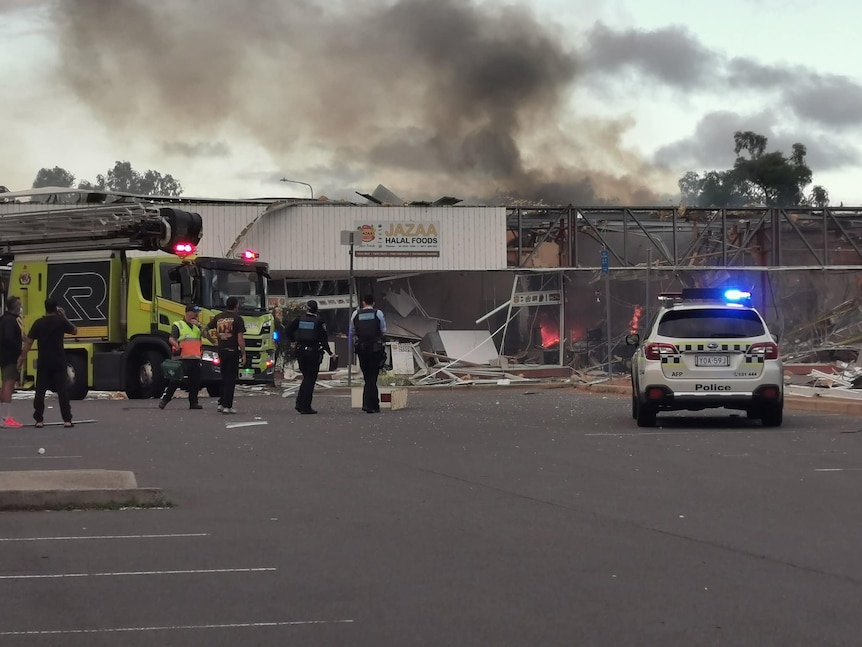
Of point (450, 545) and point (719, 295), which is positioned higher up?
point (719, 295)

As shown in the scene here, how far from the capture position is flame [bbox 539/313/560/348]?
42.7 metres

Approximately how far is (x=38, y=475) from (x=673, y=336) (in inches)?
373

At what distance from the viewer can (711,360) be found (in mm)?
17203

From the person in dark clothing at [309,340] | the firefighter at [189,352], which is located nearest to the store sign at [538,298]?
the firefighter at [189,352]

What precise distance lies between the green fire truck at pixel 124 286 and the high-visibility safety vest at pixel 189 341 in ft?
12.7

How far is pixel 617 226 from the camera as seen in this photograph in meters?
44.0

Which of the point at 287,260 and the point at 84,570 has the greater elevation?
the point at 287,260

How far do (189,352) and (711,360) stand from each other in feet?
30.5

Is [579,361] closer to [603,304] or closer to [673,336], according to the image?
[603,304]

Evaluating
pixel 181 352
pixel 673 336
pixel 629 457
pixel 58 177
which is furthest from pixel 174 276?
pixel 58 177

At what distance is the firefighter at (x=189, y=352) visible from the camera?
73.8 ft

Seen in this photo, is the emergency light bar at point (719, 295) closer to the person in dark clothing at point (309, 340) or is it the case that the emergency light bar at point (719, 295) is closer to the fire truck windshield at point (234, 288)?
the person in dark clothing at point (309, 340)

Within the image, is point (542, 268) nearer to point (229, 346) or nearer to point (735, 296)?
point (229, 346)

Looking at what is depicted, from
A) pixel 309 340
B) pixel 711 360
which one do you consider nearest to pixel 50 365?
pixel 309 340
